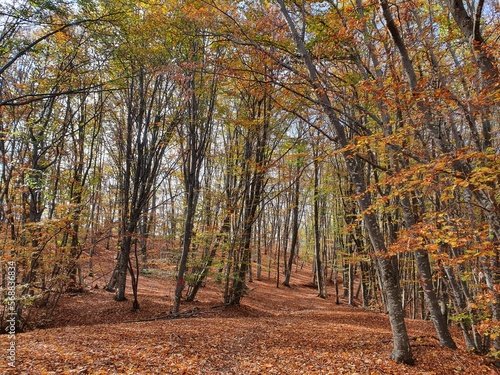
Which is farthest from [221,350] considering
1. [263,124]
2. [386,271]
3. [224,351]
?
[263,124]

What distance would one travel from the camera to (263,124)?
1137 centimetres

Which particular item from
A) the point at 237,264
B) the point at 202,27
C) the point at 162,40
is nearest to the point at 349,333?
the point at 237,264

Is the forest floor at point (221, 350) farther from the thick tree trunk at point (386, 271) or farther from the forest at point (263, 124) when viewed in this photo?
the forest at point (263, 124)

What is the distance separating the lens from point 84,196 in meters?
11.9

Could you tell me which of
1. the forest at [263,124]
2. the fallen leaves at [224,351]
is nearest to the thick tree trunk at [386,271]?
the forest at [263,124]

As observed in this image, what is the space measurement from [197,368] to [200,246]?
7245 millimetres

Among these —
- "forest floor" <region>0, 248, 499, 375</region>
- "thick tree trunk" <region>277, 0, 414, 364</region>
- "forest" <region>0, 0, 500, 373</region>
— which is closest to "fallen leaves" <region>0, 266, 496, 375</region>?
"forest floor" <region>0, 248, 499, 375</region>

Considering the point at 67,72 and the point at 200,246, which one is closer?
the point at 67,72

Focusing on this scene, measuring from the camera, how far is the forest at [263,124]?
4.77m

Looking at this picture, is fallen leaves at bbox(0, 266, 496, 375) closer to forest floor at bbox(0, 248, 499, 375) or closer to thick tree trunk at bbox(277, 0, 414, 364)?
forest floor at bbox(0, 248, 499, 375)

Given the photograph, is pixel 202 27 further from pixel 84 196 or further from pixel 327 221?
pixel 327 221

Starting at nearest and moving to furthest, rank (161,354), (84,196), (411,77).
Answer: (411,77) → (161,354) → (84,196)

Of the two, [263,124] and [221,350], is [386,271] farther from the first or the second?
[263,124]

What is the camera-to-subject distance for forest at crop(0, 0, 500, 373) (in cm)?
477
